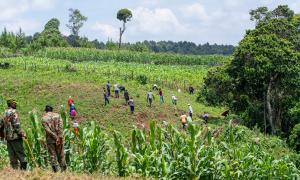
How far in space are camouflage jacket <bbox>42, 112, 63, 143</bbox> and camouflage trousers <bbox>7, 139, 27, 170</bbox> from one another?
613mm

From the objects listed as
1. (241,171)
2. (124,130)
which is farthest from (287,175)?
(124,130)

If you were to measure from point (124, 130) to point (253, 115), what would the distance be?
9770 millimetres

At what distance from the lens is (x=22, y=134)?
10516 millimetres

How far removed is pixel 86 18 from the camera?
4114 inches

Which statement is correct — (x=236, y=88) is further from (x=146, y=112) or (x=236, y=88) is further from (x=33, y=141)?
(x=33, y=141)

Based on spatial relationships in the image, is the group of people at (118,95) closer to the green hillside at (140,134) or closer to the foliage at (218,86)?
the green hillside at (140,134)

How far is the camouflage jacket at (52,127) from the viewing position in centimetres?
1038

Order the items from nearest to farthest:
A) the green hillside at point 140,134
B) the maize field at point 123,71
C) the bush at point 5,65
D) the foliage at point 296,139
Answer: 1. the green hillside at point 140,134
2. the foliage at point 296,139
3. the bush at point 5,65
4. the maize field at point 123,71

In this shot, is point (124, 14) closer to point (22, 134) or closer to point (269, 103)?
point (269, 103)

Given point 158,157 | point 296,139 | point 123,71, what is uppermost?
point 158,157

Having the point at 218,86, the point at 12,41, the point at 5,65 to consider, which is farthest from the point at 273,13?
the point at 12,41

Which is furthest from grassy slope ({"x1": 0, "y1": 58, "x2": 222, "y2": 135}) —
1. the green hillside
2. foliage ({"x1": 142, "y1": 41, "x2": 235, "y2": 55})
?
foliage ({"x1": 142, "y1": 41, "x2": 235, "y2": 55})

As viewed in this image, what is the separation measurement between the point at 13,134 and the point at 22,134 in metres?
0.19

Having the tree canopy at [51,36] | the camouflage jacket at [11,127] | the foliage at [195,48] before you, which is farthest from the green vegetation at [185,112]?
the foliage at [195,48]
